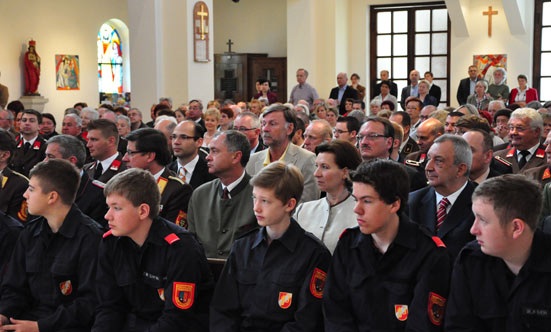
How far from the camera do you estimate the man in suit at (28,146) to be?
7582 mm

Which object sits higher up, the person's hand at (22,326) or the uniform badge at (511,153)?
the uniform badge at (511,153)

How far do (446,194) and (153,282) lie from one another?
1.69m

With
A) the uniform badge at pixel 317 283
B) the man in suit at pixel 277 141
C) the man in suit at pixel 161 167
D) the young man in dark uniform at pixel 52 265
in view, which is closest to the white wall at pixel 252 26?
the man in suit at pixel 277 141

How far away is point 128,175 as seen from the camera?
11.1ft

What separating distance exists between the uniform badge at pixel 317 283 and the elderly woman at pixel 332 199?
1.98 ft

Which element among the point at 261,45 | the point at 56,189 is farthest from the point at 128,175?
the point at 261,45

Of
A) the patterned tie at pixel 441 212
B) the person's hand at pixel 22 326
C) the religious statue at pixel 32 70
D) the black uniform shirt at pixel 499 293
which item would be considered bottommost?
the person's hand at pixel 22 326

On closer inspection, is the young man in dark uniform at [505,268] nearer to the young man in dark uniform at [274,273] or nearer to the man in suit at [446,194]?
the young man in dark uniform at [274,273]

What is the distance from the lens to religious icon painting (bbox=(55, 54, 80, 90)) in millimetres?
16531

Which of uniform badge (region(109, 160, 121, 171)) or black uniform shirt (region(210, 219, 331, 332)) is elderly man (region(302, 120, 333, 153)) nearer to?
uniform badge (region(109, 160, 121, 171))

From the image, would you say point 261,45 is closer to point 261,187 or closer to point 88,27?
point 88,27

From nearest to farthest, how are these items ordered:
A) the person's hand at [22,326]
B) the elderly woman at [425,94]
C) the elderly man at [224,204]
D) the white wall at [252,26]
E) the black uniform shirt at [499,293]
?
1. the black uniform shirt at [499,293]
2. the person's hand at [22,326]
3. the elderly man at [224,204]
4. the elderly woman at [425,94]
5. the white wall at [252,26]

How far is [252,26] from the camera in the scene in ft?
63.5

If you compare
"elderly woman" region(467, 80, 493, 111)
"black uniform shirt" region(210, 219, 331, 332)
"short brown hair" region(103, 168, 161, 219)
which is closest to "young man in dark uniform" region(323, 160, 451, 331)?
"black uniform shirt" region(210, 219, 331, 332)
